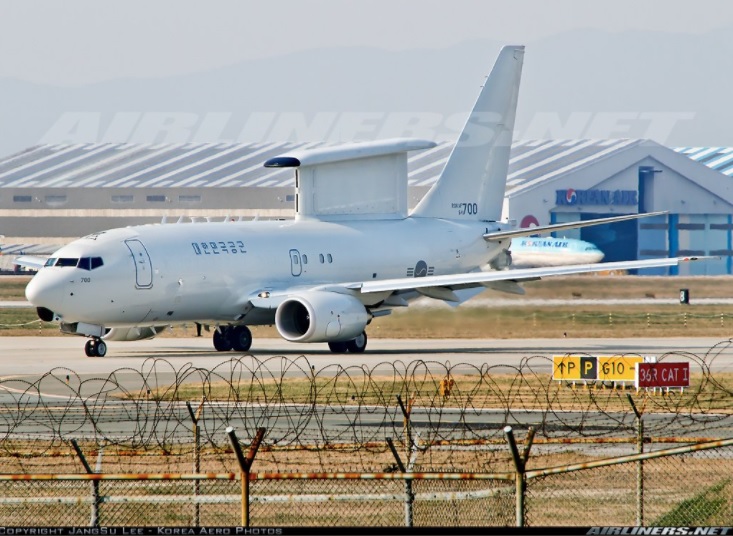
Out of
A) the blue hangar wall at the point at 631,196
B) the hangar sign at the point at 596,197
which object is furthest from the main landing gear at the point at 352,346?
the hangar sign at the point at 596,197

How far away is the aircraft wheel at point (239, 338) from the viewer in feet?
148

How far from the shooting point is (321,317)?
4200 centimetres

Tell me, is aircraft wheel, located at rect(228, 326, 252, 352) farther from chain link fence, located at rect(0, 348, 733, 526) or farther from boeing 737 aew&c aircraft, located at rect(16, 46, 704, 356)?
chain link fence, located at rect(0, 348, 733, 526)

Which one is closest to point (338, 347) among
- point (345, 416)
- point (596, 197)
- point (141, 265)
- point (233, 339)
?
point (233, 339)

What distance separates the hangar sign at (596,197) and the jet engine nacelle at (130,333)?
7189 cm

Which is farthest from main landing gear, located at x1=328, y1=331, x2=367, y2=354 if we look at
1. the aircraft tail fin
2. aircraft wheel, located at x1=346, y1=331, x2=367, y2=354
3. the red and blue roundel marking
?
the red and blue roundel marking

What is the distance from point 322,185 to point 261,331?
11054mm

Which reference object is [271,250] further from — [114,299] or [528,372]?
[528,372]

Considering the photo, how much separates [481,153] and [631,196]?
216 ft

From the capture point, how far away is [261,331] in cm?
5891

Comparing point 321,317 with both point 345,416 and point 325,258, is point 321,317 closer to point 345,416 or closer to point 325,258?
point 325,258

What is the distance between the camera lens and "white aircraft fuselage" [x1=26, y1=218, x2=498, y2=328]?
3994 centimetres

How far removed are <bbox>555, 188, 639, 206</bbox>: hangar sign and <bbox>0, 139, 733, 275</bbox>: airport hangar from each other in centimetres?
10

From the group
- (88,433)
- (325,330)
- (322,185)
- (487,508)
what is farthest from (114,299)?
(487,508)
